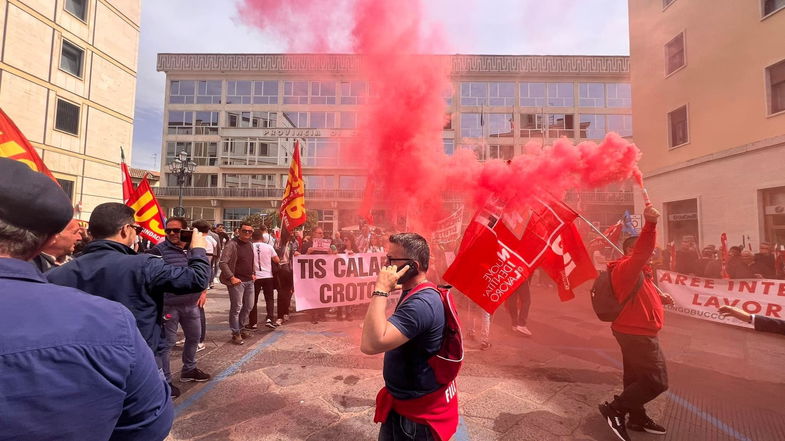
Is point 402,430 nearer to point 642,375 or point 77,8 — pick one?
point 642,375

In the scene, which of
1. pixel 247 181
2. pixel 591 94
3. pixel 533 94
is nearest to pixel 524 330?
pixel 533 94

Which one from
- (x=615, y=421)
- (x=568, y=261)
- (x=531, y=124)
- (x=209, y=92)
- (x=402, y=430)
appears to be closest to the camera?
(x=402, y=430)

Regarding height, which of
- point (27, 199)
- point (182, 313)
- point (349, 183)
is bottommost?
point (182, 313)

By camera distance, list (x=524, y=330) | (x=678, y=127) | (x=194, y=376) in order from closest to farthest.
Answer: (x=194, y=376) < (x=524, y=330) < (x=678, y=127)

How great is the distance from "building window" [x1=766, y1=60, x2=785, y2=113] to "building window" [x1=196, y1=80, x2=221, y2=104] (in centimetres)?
4134

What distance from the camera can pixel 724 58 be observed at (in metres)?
13.4

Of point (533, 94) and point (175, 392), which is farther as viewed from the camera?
point (533, 94)

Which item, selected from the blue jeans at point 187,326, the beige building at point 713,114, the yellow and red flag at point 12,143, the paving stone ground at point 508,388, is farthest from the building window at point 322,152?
the blue jeans at point 187,326

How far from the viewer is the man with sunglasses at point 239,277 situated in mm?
6195

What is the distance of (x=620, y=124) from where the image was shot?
34.7 metres

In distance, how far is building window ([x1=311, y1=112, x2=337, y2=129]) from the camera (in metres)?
36.1

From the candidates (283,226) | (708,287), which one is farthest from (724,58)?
(283,226)

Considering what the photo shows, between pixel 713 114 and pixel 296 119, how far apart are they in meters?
33.1

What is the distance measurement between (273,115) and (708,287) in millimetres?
37298
